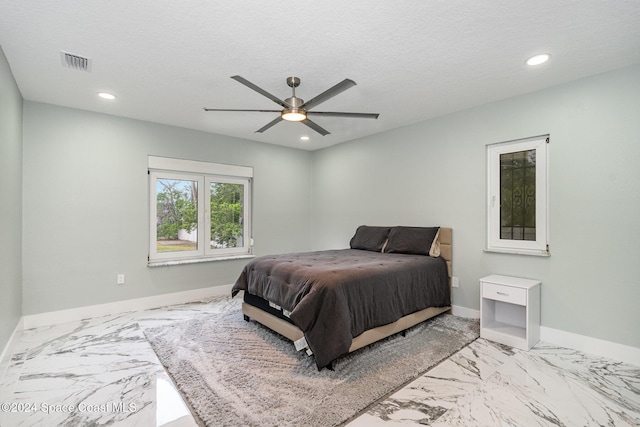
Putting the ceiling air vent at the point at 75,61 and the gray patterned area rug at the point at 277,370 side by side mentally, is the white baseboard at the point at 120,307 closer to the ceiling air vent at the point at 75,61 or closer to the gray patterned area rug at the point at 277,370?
the gray patterned area rug at the point at 277,370

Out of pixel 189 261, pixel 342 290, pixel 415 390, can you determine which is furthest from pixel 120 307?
pixel 415 390

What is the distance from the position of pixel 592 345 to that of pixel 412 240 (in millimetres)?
1895

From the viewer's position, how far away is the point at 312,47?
2.30 m

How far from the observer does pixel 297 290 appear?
262 cm

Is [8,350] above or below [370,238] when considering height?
below

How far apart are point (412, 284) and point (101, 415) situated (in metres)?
2.70

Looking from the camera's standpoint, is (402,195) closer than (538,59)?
No

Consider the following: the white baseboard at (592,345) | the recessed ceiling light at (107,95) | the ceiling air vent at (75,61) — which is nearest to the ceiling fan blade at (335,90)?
the ceiling air vent at (75,61)

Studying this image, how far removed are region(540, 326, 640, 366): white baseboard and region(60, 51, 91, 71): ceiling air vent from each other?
16.0 feet

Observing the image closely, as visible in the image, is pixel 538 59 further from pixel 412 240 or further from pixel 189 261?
pixel 189 261

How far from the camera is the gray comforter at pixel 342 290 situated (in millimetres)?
2342

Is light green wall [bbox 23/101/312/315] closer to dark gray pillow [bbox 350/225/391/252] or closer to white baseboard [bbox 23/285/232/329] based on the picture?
white baseboard [bbox 23/285/232/329]

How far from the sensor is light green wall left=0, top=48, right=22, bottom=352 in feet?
7.90

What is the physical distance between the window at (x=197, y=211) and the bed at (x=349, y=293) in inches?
61.6
